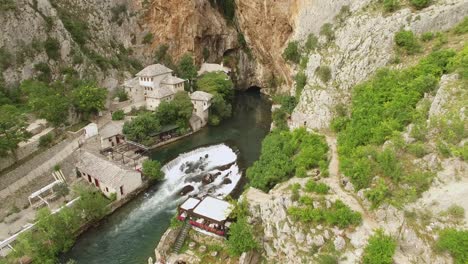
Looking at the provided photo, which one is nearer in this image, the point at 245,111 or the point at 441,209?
the point at 441,209

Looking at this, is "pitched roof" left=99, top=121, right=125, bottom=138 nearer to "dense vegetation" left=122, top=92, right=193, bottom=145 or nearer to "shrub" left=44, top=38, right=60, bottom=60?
"dense vegetation" left=122, top=92, right=193, bottom=145

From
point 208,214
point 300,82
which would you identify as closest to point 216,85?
point 300,82

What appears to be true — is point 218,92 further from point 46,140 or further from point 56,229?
Result: point 56,229

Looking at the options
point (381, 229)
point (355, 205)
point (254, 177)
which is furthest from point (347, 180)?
point (254, 177)

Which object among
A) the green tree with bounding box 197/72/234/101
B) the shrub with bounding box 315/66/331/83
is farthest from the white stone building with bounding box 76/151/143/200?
the green tree with bounding box 197/72/234/101

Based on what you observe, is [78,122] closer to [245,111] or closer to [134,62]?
[134,62]

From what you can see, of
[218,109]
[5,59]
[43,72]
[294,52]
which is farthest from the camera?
[218,109]

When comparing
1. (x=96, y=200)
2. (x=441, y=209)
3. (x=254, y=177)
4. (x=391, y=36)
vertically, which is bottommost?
(x=96, y=200)
